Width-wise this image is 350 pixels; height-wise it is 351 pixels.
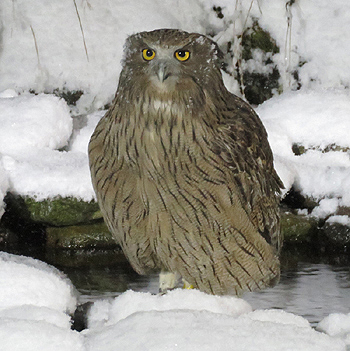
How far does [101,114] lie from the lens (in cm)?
659

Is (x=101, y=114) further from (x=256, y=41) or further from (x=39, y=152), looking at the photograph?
(x=256, y=41)

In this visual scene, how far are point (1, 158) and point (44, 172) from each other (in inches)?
15.5

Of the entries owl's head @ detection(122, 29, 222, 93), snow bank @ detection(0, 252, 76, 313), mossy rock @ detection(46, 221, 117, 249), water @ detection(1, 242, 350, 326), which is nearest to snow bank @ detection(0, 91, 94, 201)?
mossy rock @ detection(46, 221, 117, 249)

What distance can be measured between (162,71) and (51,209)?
2682mm

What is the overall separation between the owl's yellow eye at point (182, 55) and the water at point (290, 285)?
73.1 inches

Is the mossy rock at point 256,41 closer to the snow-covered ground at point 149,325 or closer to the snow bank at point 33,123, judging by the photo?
the snow bank at point 33,123

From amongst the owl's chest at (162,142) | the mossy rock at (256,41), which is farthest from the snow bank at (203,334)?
the mossy rock at (256,41)

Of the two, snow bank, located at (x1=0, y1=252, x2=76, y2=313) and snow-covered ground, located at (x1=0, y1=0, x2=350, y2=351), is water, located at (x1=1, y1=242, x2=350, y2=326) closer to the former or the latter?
snow-covered ground, located at (x1=0, y1=0, x2=350, y2=351)

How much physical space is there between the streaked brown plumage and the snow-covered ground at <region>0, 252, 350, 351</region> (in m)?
0.30

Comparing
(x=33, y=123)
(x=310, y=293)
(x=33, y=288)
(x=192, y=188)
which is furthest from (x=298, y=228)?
(x=33, y=288)

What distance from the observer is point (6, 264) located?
127 inches

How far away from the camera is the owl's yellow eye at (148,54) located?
291 cm

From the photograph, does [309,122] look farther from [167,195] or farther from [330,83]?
[167,195]

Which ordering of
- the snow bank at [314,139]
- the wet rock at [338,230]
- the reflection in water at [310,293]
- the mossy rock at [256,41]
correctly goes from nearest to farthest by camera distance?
the reflection in water at [310,293], the wet rock at [338,230], the snow bank at [314,139], the mossy rock at [256,41]
